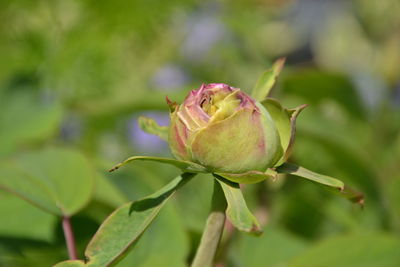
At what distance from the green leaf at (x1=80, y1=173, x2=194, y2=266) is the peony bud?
3 cm

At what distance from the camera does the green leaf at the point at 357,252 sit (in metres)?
0.56

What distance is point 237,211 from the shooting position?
327 millimetres

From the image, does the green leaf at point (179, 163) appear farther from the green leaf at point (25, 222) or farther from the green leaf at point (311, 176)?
the green leaf at point (25, 222)

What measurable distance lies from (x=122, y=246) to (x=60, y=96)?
667 mm

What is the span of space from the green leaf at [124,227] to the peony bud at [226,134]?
0.03 m

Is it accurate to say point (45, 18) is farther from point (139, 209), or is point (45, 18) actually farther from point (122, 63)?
point (139, 209)

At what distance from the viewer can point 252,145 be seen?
1.05 feet

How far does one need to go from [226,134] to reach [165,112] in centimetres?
61

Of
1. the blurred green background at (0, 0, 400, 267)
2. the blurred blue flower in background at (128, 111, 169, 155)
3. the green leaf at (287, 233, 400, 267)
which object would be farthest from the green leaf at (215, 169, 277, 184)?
the blurred blue flower in background at (128, 111, 169, 155)

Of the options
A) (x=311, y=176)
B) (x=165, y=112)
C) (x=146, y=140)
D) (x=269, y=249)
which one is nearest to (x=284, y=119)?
(x=311, y=176)

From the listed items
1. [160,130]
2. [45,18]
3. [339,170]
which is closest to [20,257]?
[160,130]

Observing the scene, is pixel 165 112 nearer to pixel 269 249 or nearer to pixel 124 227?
pixel 269 249

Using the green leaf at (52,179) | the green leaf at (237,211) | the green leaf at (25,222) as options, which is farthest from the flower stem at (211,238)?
the green leaf at (25,222)

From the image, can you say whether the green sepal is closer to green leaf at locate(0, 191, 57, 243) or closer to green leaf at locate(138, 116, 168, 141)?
green leaf at locate(138, 116, 168, 141)
